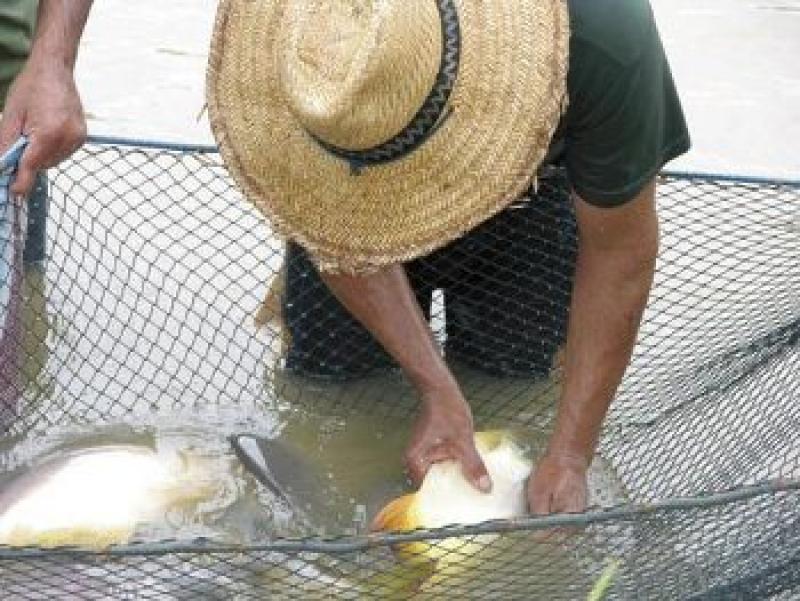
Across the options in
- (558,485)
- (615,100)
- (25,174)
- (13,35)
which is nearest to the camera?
(615,100)

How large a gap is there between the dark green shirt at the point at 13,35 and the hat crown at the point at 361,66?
3.59 feet

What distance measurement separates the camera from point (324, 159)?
2.13 meters

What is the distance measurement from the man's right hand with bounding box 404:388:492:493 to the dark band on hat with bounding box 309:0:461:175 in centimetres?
61

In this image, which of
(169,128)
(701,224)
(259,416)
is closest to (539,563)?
(259,416)

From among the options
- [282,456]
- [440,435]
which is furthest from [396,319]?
[282,456]

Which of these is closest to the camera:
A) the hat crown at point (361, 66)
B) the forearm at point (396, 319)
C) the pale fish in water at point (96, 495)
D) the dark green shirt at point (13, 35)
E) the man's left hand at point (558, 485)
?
the hat crown at point (361, 66)

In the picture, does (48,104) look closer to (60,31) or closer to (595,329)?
(60,31)

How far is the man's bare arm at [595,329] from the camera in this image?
2.21 metres

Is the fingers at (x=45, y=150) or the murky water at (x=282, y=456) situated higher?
the fingers at (x=45, y=150)

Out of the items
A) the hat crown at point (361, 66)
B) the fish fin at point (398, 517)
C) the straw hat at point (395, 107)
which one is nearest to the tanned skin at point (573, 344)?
the fish fin at point (398, 517)

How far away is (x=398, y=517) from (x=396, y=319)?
0.44 meters

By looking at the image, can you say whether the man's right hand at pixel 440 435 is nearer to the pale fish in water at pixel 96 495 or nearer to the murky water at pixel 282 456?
the murky water at pixel 282 456

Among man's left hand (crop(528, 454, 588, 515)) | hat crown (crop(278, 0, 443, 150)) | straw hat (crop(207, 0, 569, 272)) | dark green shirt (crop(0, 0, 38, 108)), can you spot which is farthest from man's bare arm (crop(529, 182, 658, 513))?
dark green shirt (crop(0, 0, 38, 108))

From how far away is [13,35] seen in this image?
2902 mm
